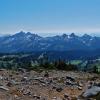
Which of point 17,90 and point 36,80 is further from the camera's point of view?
point 36,80

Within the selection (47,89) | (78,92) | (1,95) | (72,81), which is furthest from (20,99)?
(72,81)

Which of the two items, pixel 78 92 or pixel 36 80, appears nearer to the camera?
pixel 78 92

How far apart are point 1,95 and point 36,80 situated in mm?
7520

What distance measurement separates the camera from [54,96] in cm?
2641

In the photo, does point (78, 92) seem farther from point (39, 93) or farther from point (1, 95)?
point (1, 95)

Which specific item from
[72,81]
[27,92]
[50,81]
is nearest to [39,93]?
[27,92]

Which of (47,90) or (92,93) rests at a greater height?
(92,93)

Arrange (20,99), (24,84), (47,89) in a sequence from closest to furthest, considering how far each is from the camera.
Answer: (20,99), (47,89), (24,84)

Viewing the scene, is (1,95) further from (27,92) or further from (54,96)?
(54,96)

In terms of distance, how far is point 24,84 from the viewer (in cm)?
3042

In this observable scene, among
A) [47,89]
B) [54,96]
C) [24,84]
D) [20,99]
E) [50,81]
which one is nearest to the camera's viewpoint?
[20,99]

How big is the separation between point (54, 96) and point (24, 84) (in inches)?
194

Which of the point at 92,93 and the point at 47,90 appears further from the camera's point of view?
the point at 47,90

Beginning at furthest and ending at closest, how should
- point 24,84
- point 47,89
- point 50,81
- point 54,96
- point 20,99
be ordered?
point 50,81 < point 24,84 < point 47,89 < point 54,96 < point 20,99
